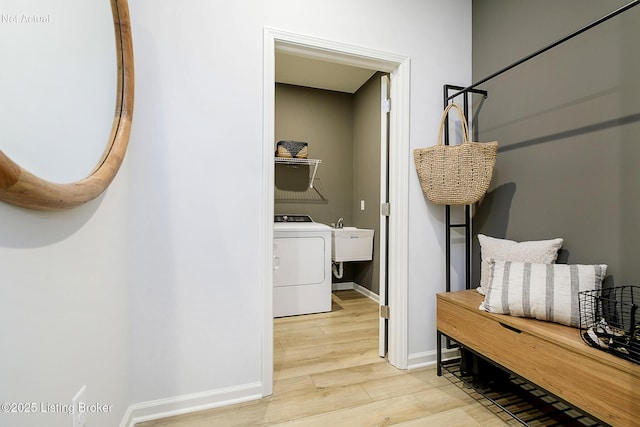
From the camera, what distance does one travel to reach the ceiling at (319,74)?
3.13 m

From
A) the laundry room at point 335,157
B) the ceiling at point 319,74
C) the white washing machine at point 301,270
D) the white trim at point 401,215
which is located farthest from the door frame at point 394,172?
the laundry room at point 335,157

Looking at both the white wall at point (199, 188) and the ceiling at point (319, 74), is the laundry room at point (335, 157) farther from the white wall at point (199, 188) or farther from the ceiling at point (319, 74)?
the white wall at point (199, 188)

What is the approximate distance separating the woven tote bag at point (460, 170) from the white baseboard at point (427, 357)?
1054 millimetres

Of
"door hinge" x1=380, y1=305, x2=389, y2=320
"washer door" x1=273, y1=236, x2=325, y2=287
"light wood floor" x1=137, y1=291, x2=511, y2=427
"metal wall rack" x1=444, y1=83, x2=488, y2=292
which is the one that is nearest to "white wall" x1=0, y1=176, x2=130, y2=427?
"light wood floor" x1=137, y1=291, x2=511, y2=427

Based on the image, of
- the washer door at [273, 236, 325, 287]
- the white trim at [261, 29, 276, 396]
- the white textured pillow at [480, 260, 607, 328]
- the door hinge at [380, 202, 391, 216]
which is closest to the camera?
the white textured pillow at [480, 260, 607, 328]

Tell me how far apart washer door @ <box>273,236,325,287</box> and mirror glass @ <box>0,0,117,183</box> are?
192 centimetres

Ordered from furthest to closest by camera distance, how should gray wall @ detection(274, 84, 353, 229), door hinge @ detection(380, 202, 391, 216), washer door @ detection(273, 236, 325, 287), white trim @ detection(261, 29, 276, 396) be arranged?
1. gray wall @ detection(274, 84, 353, 229)
2. washer door @ detection(273, 236, 325, 287)
3. door hinge @ detection(380, 202, 391, 216)
4. white trim @ detection(261, 29, 276, 396)

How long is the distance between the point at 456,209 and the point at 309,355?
4.92 ft

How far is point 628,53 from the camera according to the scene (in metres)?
1.28

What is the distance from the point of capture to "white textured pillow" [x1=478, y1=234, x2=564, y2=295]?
4.83ft

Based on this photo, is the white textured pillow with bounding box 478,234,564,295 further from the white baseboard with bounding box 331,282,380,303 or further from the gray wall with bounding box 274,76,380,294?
the white baseboard with bounding box 331,282,380,303

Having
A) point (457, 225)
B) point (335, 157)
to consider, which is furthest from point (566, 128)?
point (335, 157)

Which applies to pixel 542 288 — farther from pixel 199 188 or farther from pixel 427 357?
pixel 199 188

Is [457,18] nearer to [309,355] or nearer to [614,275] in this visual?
[614,275]
